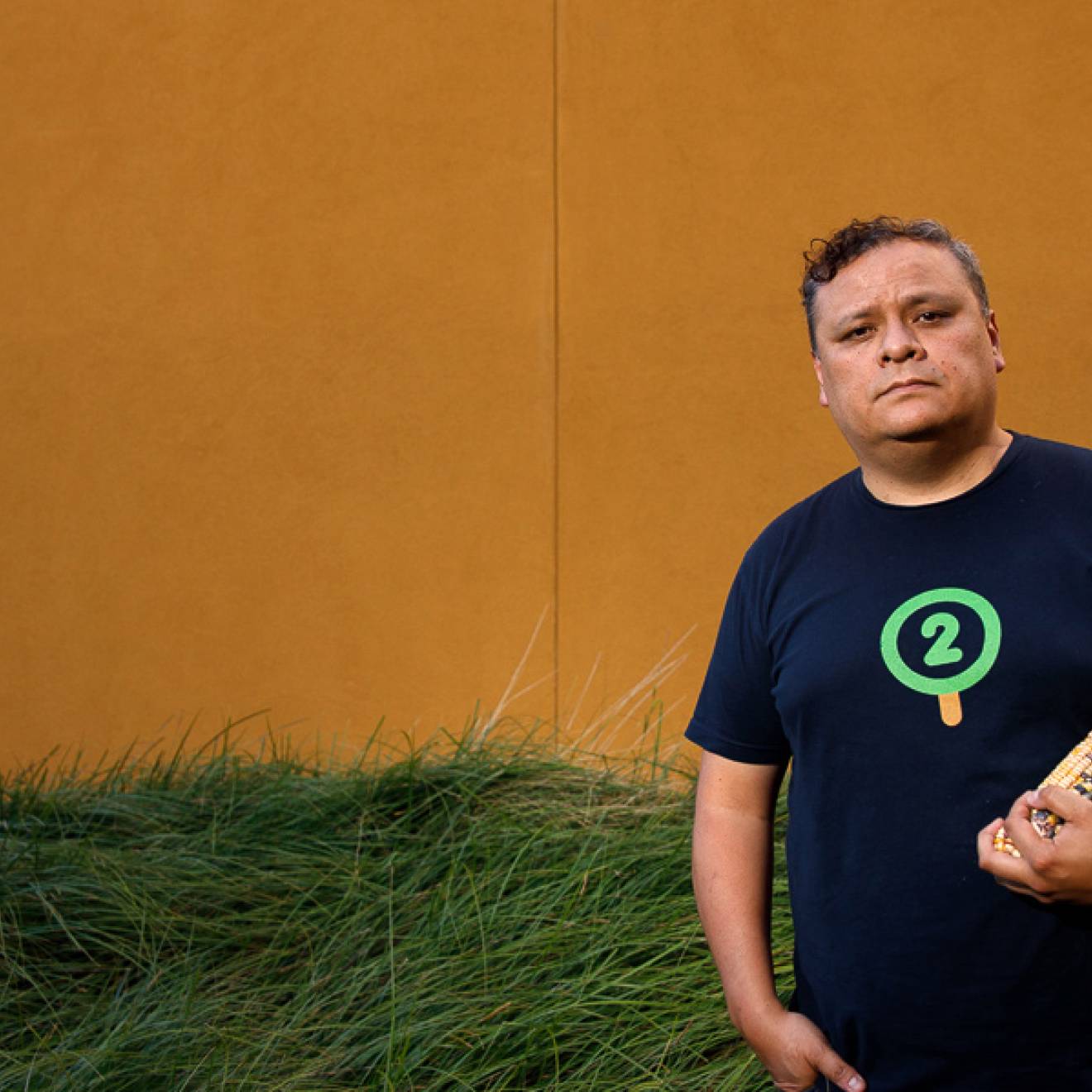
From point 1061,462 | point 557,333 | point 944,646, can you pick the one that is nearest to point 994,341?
point 1061,462

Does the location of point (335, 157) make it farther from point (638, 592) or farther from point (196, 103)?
point (638, 592)

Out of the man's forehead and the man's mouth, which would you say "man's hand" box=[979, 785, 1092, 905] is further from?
the man's forehead

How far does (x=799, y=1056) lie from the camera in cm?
162

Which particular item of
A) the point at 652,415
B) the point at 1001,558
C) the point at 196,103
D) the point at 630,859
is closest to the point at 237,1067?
the point at 630,859

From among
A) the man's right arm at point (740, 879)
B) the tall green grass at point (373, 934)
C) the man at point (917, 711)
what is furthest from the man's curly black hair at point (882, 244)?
the tall green grass at point (373, 934)

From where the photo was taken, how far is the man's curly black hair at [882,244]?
1771 mm

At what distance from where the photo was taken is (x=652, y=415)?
15.9 feet

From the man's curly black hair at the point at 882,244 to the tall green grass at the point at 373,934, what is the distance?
1.56m

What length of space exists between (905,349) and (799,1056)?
2.70 feet

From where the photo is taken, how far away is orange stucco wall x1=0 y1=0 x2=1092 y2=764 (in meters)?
4.74

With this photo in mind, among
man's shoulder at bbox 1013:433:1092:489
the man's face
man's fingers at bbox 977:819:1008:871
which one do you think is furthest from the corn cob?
the man's face

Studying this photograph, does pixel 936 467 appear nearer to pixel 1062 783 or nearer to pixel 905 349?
pixel 905 349

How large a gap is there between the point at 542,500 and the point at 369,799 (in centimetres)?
133

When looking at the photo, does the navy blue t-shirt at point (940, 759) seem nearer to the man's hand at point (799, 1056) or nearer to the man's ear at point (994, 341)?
the man's hand at point (799, 1056)
